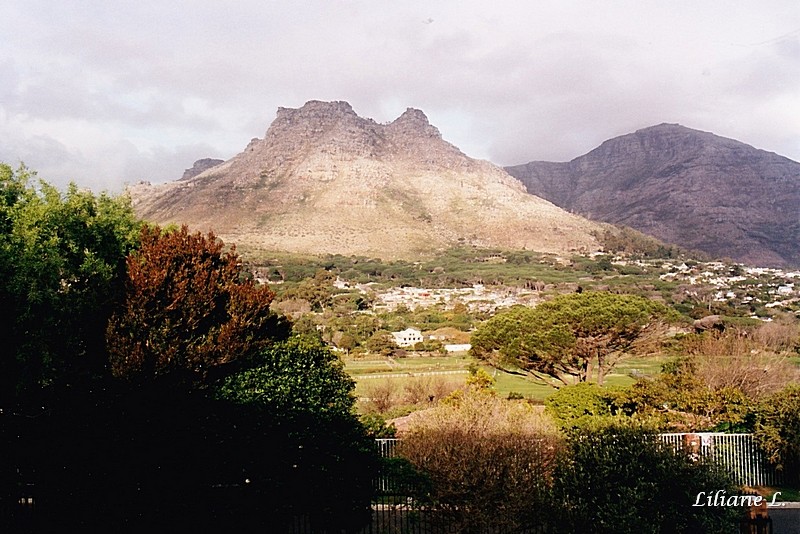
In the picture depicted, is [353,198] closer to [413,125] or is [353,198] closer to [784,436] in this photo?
[413,125]

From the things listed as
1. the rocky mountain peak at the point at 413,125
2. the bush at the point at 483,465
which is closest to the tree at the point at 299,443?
the bush at the point at 483,465

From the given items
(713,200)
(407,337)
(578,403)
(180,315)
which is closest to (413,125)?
(713,200)

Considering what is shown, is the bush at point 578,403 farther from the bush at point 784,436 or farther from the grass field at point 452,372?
the grass field at point 452,372

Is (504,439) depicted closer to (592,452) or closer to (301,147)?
(592,452)

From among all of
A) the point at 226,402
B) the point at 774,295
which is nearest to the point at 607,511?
the point at 226,402

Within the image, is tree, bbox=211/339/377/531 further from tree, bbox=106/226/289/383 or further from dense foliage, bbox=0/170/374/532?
tree, bbox=106/226/289/383

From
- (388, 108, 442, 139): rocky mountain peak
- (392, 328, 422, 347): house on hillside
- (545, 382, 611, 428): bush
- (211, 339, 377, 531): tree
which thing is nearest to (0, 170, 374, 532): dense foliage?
(211, 339, 377, 531): tree
